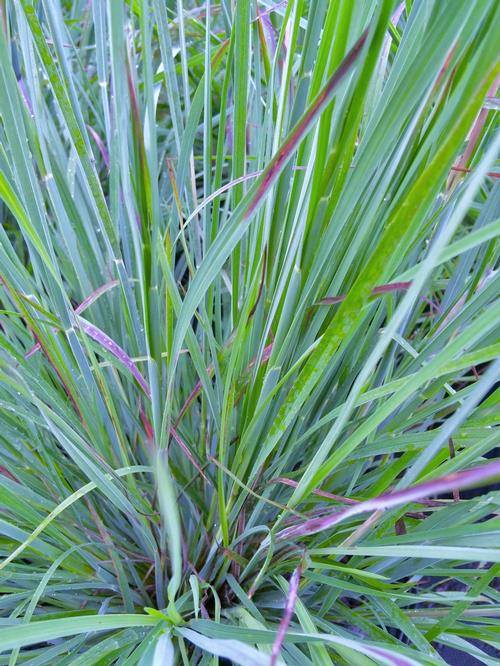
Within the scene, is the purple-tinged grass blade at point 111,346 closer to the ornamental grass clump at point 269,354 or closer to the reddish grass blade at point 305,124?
the ornamental grass clump at point 269,354

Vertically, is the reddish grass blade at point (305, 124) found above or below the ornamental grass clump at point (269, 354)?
above

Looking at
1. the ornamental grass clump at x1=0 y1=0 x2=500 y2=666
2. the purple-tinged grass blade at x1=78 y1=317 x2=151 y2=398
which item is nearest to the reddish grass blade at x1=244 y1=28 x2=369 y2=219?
the ornamental grass clump at x1=0 y1=0 x2=500 y2=666

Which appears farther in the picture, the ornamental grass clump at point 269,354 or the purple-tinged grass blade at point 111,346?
the purple-tinged grass blade at point 111,346

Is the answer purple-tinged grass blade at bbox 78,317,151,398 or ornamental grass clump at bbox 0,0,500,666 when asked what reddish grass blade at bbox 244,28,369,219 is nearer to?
ornamental grass clump at bbox 0,0,500,666

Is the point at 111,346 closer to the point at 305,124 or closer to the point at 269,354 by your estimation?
the point at 269,354

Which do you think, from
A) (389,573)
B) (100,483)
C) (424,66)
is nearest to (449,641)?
(389,573)

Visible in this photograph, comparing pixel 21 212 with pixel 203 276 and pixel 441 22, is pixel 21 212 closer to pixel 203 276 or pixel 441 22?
pixel 203 276

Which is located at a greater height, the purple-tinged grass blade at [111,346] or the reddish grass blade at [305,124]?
the reddish grass blade at [305,124]

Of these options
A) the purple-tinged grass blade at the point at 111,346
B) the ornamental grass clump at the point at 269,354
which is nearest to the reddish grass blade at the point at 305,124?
the ornamental grass clump at the point at 269,354

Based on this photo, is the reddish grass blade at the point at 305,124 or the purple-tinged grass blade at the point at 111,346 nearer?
the reddish grass blade at the point at 305,124

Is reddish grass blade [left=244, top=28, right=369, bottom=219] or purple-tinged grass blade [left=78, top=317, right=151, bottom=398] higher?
reddish grass blade [left=244, top=28, right=369, bottom=219]
